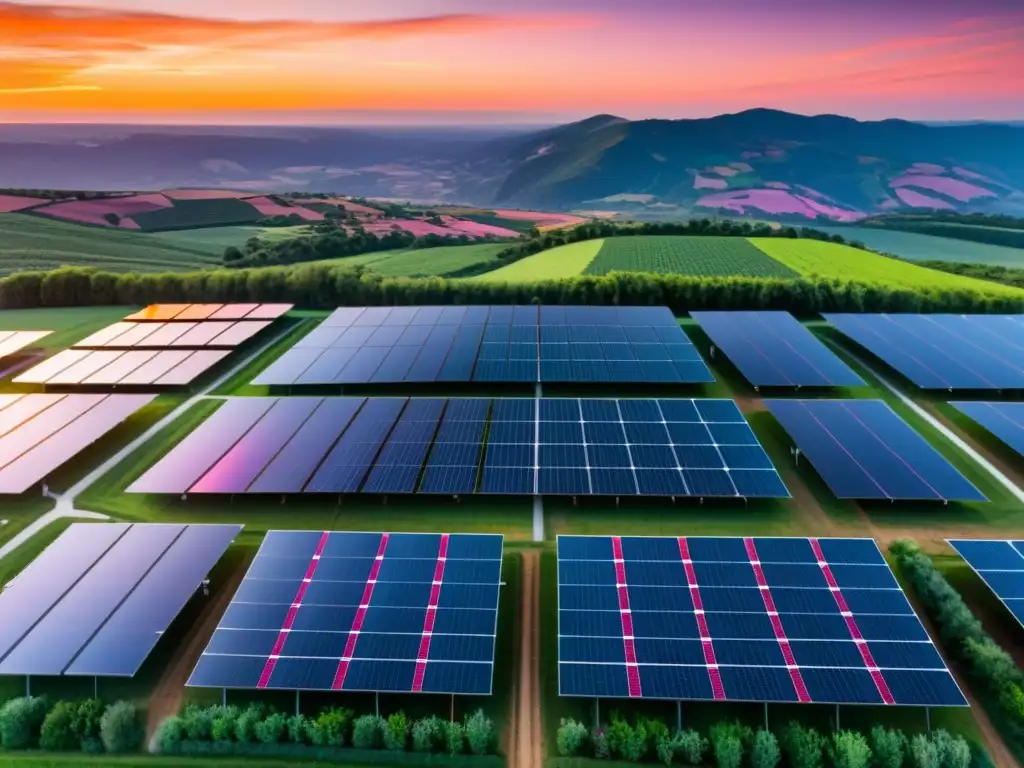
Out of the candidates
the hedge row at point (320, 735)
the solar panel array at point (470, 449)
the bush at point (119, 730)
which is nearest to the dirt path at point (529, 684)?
the hedge row at point (320, 735)

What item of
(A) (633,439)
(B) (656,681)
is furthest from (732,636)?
(A) (633,439)

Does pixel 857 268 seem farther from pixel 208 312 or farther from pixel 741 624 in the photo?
pixel 208 312

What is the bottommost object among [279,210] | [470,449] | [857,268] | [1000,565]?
[1000,565]

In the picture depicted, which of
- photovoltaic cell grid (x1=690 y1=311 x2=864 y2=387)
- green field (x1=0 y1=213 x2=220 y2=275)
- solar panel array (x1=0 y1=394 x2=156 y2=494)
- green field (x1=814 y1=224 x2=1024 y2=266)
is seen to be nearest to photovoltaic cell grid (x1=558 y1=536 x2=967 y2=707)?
photovoltaic cell grid (x1=690 y1=311 x2=864 y2=387)

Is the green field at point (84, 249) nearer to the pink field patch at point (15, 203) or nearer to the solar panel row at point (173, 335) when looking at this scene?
the pink field patch at point (15, 203)

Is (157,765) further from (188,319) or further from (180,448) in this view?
(188,319)

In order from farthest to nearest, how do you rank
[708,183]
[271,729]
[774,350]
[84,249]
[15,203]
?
[708,183] → [15,203] → [84,249] → [774,350] → [271,729]

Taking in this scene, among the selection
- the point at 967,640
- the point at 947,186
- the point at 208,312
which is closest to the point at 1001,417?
the point at 967,640

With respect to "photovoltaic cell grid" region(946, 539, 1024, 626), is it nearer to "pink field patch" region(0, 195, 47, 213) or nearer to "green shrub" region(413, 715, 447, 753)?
"green shrub" region(413, 715, 447, 753)
